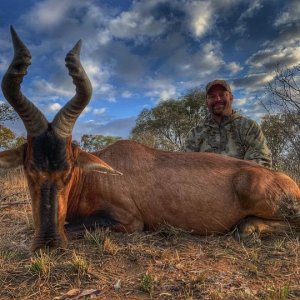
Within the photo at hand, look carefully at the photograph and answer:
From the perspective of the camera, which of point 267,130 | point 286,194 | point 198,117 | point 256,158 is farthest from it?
point 198,117

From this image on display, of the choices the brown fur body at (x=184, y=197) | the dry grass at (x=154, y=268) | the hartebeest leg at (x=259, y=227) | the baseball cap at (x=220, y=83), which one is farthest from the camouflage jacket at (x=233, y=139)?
the dry grass at (x=154, y=268)

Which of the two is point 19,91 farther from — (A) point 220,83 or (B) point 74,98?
(A) point 220,83

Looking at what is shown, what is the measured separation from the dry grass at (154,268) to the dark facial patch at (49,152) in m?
0.86

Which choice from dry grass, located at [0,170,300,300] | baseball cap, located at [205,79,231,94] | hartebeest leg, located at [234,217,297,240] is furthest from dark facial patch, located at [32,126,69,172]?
baseball cap, located at [205,79,231,94]

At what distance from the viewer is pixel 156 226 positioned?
17.4 ft

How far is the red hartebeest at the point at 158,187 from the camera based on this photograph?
4762mm

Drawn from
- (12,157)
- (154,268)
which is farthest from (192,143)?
(154,268)

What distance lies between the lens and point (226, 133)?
8.10 metres

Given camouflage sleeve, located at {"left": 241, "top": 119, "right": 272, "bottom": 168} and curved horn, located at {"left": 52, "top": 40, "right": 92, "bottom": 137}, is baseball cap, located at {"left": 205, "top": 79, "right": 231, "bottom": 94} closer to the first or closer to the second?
camouflage sleeve, located at {"left": 241, "top": 119, "right": 272, "bottom": 168}

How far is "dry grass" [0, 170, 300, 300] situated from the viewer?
11.3 ft

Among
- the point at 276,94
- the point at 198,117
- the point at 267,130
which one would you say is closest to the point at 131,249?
the point at 276,94

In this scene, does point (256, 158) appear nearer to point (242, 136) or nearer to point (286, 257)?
point (242, 136)

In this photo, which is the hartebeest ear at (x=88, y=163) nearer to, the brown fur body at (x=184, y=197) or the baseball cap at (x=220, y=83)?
the brown fur body at (x=184, y=197)

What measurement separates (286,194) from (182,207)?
4.28ft
